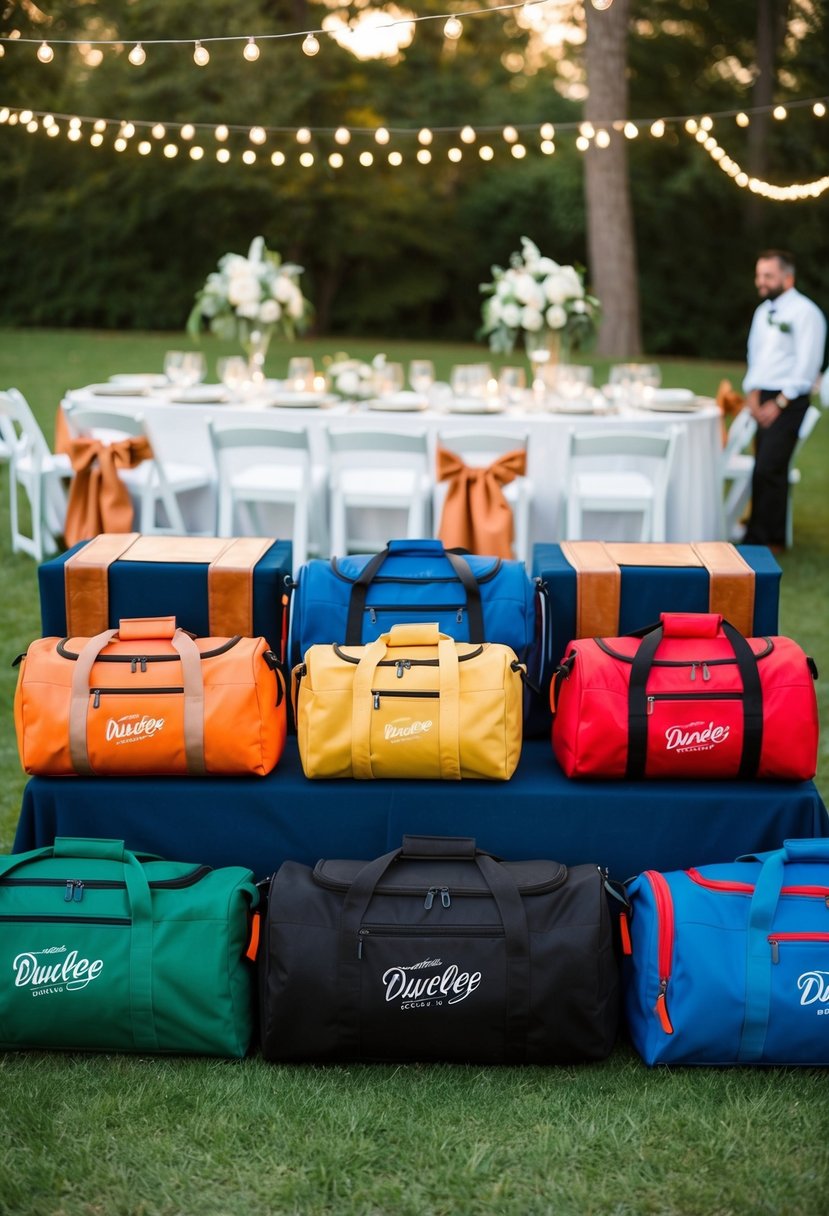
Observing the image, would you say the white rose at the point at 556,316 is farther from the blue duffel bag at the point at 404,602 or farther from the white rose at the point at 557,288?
the blue duffel bag at the point at 404,602

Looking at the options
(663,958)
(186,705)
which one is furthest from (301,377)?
(663,958)

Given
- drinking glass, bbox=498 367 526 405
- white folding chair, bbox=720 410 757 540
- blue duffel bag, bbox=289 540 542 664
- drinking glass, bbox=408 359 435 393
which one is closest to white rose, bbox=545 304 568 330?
drinking glass, bbox=498 367 526 405

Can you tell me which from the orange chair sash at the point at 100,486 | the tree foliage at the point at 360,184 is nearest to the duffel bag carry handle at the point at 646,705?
the orange chair sash at the point at 100,486

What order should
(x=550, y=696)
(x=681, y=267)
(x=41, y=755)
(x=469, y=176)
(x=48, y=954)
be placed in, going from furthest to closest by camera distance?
(x=469, y=176) → (x=681, y=267) → (x=550, y=696) → (x=41, y=755) → (x=48, y=954)

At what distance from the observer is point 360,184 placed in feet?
70.0

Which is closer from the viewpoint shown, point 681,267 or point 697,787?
point 697,787

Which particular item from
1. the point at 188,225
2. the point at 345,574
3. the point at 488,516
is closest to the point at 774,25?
the point at 188,225

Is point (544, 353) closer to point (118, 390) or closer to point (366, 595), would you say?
point (118, 390)

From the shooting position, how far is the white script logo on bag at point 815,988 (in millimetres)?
2500

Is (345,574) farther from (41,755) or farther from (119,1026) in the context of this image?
(119,1026)

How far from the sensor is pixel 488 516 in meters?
5.76

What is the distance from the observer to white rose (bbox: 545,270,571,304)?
22.0ft

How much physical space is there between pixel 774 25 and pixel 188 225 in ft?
32.7

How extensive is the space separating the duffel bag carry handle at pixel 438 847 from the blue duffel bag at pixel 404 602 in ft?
1.95
